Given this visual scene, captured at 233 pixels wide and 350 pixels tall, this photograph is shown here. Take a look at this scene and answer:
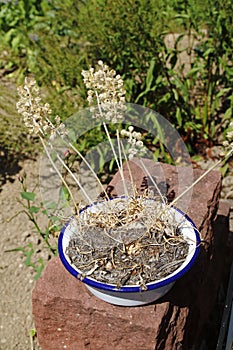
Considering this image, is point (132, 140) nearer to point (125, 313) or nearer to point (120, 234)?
point (120, 234)

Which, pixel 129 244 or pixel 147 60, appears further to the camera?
pixel 147 60

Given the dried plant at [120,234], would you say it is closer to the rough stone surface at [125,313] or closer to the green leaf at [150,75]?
the rough stone surface at [125,313]

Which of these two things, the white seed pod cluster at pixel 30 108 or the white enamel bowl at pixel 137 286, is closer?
the white enamel bowl at pixel 137 286

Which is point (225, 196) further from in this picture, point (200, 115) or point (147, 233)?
point (147, 233)

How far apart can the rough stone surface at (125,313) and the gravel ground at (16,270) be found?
0.51 metres

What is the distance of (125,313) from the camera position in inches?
66.7

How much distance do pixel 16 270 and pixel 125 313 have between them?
4.13ft

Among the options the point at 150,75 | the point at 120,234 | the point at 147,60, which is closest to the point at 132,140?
the point at 120,234

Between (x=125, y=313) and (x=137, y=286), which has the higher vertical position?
(x=137, y=286)

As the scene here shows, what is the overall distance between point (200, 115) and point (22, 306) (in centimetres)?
180

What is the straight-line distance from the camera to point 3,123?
333cm

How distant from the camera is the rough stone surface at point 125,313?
170 cm

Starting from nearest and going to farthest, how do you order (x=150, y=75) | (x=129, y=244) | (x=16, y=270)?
1. (x=129, y=244)
2. (x=16, y=270)
3. (x=150, y=75)

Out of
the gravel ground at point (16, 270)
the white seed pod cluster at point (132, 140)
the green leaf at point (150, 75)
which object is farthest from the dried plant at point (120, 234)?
the green leaf at point (150, 75)
